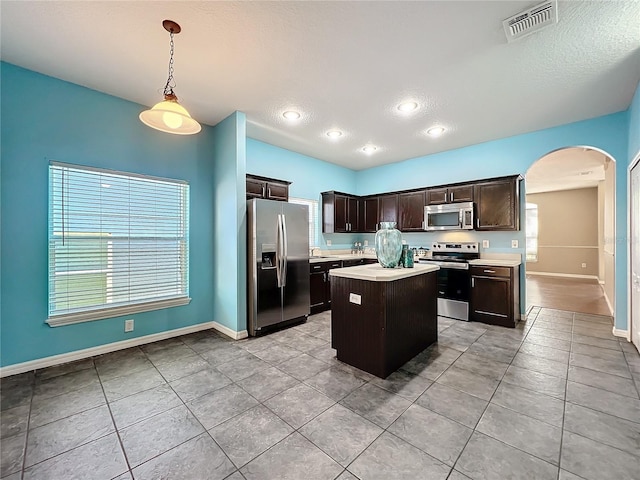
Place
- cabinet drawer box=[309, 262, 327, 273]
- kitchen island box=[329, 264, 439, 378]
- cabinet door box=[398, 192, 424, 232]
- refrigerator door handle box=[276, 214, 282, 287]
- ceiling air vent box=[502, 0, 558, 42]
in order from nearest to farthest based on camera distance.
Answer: ceiling air vent box=[502, 0, 558, 42] < kitchen island box=[329, 264, 439, 378] < refrigerator door handle box=[276, 214, 282, 287] < cabinet drawer box=[309, 262, 327, 273] < cabinet door box=[398, 192, 424, 232]

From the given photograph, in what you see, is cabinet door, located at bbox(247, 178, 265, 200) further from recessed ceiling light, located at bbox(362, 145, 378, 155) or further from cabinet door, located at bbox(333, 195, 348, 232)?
recessed ceiling light, located at bbox(362, 145, 378, 155)

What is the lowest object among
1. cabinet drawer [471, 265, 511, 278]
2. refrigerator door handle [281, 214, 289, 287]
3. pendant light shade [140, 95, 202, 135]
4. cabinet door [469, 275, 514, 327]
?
cabinet door [469, 275, 514, 327]

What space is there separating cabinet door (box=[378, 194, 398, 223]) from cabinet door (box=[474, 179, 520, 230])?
1.46 meters

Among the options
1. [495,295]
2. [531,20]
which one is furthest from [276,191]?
[495,295]

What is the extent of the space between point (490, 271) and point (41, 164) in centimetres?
547

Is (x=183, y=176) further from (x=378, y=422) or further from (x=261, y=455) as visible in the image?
(x=378, y=422)

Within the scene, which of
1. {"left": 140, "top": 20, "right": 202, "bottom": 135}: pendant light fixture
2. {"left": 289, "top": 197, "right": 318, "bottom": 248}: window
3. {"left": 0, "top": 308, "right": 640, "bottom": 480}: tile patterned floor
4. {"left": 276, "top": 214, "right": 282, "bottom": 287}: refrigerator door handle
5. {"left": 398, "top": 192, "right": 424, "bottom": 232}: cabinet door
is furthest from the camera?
{"left": 289, "top": 197, "right": 318, "bottom": 248}: window

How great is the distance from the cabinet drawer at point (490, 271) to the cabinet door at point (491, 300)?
0.05 meters

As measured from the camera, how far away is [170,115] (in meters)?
2.16

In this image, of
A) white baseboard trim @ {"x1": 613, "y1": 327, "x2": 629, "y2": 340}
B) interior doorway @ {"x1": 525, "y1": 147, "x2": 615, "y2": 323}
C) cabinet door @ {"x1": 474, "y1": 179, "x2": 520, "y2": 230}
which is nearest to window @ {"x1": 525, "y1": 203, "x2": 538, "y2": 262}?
interior doorway @ {"x1": 525, "y1": 147, "x2": 615, "y2": 323}

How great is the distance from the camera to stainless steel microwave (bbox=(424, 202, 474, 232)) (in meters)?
4.43

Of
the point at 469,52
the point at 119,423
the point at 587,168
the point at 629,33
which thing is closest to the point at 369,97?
the point at 469,52

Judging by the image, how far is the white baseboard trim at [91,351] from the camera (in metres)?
2.53

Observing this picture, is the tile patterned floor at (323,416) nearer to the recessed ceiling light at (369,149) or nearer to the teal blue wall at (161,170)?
the teal blue wall at (161,170)
